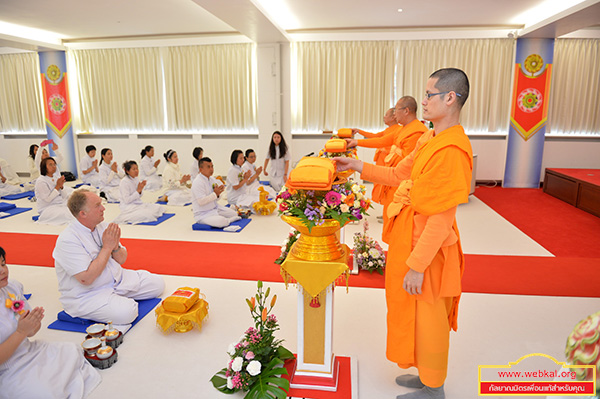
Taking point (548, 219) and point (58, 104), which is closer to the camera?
point (548, 219)

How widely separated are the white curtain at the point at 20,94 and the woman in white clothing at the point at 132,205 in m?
6.65

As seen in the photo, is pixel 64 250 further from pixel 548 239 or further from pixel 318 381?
pixel 548 239

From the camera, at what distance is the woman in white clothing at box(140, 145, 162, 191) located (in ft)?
28.4

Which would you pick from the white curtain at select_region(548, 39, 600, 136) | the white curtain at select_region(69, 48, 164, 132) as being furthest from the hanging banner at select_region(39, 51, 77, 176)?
the white curtain at select_region(548, 39, 600, 136)

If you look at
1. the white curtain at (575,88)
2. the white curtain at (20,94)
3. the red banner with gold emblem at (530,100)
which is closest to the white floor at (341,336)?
the red banner with gold emblem at (530,100)

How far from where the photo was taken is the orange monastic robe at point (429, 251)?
2008 millimetres

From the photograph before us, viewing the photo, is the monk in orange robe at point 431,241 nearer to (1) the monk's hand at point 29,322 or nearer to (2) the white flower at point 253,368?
(2) the white flower at point 253,368

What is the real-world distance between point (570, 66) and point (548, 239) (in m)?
5.14

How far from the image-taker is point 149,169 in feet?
28.6

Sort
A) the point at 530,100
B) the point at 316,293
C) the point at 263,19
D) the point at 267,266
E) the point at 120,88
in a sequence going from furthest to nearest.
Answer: the point at 120,88 → the point at 530,100 → the point at 263,19 → the point at 267,266 → the point at 316,293

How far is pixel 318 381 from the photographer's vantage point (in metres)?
2.46

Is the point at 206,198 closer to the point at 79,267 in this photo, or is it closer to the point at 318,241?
the point at 79,267

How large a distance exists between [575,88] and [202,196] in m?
8.10

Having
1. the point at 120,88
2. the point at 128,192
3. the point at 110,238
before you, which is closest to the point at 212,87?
the point at 120,88
